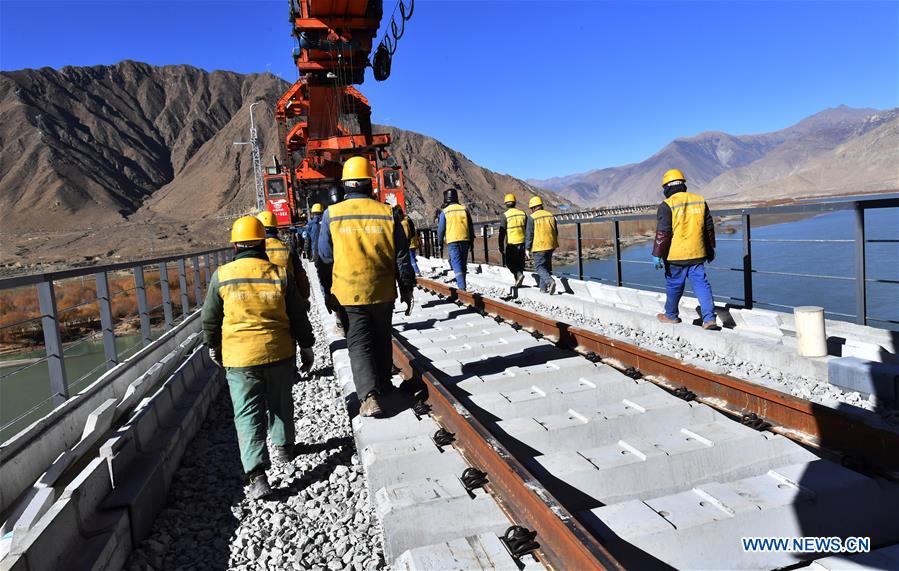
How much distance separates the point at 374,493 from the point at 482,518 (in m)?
0.71

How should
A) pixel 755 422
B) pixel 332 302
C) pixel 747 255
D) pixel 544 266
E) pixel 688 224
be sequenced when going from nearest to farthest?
pixel 755 422 → pixel 332 302 → pixel 688 224 → pixel 747 255 → pixel 544 266

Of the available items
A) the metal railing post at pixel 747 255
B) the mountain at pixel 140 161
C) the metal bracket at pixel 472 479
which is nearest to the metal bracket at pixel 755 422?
the metal bracket at pixel 472 479

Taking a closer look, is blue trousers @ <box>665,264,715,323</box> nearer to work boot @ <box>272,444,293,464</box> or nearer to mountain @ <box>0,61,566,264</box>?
work boot @ <box>272,444,293,464</box>

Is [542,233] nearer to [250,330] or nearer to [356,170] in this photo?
[356,170]

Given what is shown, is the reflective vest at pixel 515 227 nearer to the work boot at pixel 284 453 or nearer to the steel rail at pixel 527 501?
the steel rail at pixel 527 501

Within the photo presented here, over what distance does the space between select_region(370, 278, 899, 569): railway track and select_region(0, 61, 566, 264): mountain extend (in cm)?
6682

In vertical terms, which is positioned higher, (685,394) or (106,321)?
(106,321)

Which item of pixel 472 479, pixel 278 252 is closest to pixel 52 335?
pixel 278 252

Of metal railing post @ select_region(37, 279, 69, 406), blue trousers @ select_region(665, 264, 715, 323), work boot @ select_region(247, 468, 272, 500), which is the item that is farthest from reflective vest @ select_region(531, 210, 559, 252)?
metal railing post @ select_region(37, 279, 69, 406)

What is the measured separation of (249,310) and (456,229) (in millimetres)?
7668

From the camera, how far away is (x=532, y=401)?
4629 mm

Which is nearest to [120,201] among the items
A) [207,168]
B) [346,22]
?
[207,168]

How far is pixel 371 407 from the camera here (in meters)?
4.54

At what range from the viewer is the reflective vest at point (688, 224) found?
22.4ft
